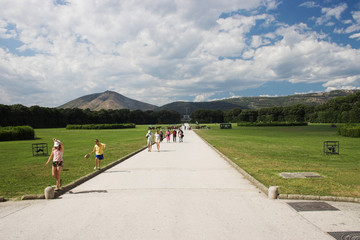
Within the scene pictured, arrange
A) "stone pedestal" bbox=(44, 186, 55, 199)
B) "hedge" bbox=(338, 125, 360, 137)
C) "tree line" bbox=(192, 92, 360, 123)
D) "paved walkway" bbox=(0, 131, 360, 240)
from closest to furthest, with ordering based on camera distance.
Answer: "paved walkway" bbox=(0, 131, 360, 240), "stone pedestal" bbox=(44, 186, 55, 199), "hedge" bbox=(338, 125, 360, 137), "tree line" bbox=(192, 92, 360, 123)

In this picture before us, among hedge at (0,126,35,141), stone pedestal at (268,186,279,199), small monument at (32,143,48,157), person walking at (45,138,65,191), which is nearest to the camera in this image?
stone pedestal at (268,186,279,199)

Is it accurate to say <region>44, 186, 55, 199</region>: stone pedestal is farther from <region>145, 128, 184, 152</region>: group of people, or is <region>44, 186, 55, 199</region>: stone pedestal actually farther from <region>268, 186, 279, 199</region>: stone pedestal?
<region>145, 128, 184, 152</region>: group of people

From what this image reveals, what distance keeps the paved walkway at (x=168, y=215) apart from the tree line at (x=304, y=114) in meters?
111

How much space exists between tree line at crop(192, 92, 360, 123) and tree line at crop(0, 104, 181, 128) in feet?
148

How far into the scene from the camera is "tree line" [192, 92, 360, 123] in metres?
108

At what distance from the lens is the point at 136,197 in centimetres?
782

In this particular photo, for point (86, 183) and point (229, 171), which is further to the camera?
point (229, 171)

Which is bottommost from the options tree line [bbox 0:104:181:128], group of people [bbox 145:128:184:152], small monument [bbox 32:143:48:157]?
small monument [bbox 32:143:48:157]

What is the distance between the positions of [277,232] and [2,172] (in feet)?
43.4

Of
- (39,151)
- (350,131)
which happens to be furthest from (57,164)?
(350,131)

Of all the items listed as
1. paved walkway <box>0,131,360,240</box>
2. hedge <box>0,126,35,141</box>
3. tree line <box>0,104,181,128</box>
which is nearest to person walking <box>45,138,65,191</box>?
paved walkway <box>0,131,360,240</box>

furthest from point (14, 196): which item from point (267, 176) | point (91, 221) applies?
point (267, 176)

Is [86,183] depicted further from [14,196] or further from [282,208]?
[282,208]

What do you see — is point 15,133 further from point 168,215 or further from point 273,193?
point 273,193
